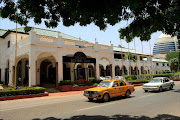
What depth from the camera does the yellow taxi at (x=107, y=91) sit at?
10384 millimetres

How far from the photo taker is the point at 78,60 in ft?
71.3

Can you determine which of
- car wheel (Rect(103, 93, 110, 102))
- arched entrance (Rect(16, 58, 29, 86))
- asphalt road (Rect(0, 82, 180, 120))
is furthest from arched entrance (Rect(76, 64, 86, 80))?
asphalt road (Rect(0, 82, 180, 120))

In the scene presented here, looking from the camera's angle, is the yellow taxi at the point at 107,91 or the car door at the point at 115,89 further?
the car door at the point at 115,89

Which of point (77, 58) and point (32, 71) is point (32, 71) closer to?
point (32, 71)

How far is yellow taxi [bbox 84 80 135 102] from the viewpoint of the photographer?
1038cm

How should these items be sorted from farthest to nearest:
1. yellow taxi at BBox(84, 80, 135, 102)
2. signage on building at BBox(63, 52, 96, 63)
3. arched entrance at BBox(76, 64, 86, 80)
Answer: arched entrance at BBox(76, 64, 86, 80) → signage on building at BBox(63, 52, 96, 63) → yellow taxi at BBox(84, 80, 135, 102)

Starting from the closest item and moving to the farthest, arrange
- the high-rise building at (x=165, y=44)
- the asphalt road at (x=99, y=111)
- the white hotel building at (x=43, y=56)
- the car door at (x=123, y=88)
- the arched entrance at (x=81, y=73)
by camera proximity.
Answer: the asphalt road at (x=99, y=111) → the car door at (x=123, y=88) → the white hotel building at (x=43, y=56) → the arched entrance at (x=81, y=73) → the high-rise building at (x=165, y=44)

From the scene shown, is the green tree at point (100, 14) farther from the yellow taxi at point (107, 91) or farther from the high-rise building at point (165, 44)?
the high-rise building at point (165, 44)

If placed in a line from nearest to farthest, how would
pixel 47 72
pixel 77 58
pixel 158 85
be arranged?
1. pixel 158 85
2. pixel 77 58
3. pixel 47 72

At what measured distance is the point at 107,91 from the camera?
10719 millimetres

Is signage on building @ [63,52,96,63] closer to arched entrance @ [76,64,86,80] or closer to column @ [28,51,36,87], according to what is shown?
column @ [28,51,36,87]

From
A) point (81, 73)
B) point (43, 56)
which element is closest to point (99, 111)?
point (43, 56)

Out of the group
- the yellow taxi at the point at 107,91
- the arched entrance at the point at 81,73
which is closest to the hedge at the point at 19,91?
the yellow taxi at the point at 107,91

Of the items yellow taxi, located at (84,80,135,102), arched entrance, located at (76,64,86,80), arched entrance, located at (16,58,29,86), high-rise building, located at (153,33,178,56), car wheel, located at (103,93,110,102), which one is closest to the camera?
yellow taxi, located at (84,80,135,102)
